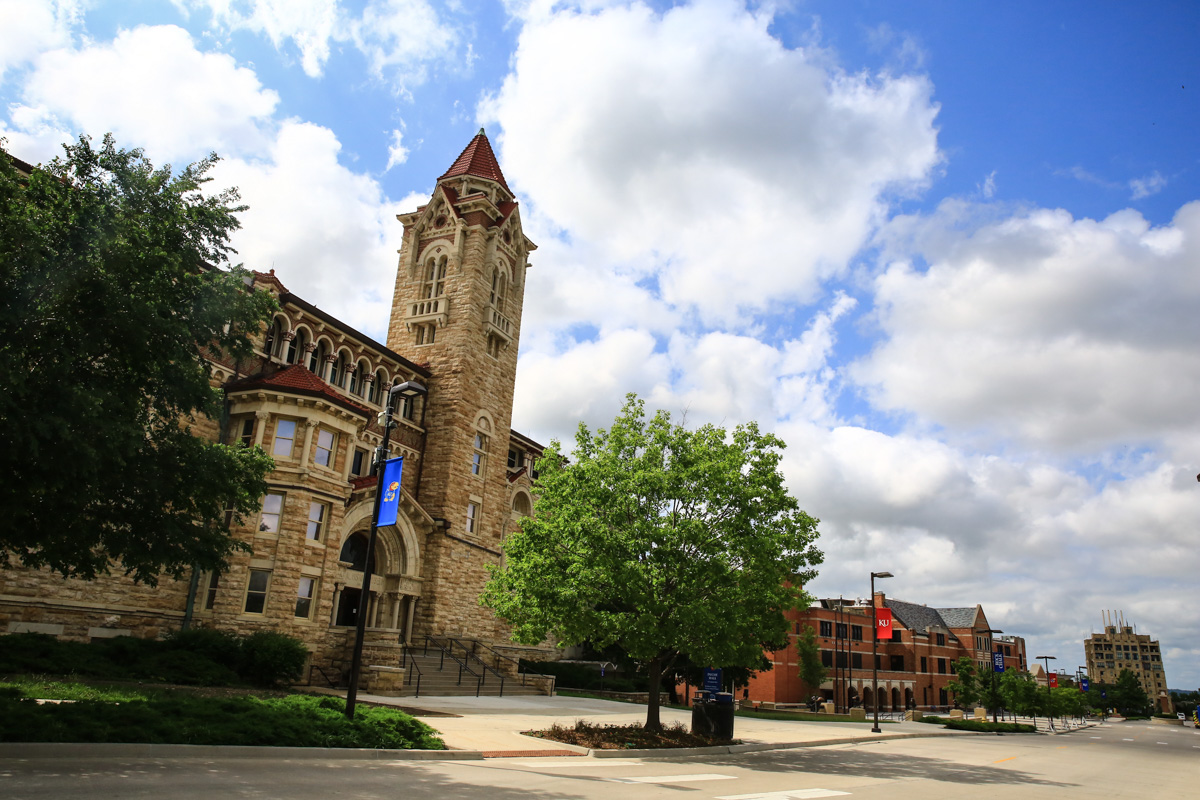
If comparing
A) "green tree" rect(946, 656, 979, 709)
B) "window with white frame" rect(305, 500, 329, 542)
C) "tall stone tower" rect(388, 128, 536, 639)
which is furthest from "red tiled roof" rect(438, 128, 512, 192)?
"green tree" rect(946, 656, 979, 709)

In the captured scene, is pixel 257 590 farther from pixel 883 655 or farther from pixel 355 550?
pixel 883 655

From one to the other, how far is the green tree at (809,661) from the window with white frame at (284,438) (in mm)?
45060

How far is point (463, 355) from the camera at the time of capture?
36.2m

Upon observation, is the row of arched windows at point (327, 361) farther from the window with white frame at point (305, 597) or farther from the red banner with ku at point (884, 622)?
the red banner with ku at point (884, 622)

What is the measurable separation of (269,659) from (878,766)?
16.6m

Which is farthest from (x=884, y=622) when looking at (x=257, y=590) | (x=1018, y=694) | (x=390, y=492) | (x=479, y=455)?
(x=390, y=492)

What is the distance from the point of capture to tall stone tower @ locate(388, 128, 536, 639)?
3453 cm

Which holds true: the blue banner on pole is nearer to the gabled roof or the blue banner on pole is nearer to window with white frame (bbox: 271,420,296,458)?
window with white frame (bbox: 271,420,296,458)

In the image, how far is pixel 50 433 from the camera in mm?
10695

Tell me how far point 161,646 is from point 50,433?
1303cm

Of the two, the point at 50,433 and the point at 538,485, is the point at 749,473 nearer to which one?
the point at 538,485

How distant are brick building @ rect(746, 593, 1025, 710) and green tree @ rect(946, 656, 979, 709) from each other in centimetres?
249

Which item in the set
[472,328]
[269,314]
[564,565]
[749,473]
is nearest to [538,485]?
[564,565]

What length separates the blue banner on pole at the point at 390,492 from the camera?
1520cm
